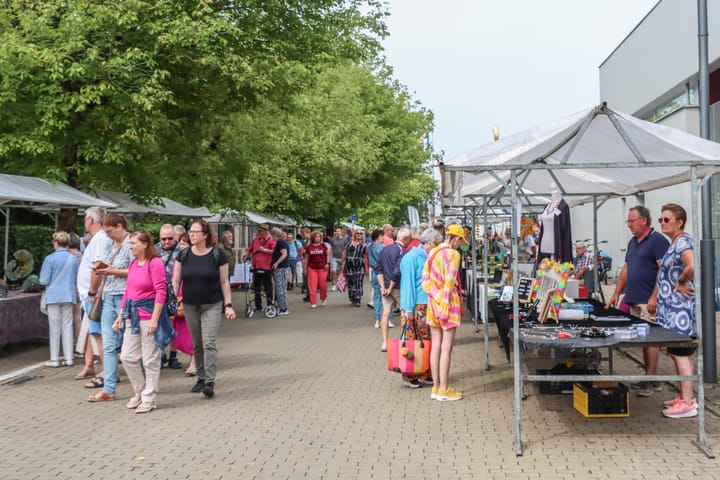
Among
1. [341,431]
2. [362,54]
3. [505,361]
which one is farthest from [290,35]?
[341,431]

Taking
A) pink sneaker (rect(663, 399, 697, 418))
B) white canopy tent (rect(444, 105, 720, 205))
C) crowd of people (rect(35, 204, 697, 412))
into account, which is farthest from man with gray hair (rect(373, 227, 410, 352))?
pink sneaker (rect(663, 399, 697, 418))

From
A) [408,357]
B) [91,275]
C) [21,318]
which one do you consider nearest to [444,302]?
[408,357]

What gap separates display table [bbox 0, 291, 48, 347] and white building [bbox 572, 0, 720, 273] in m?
14.8

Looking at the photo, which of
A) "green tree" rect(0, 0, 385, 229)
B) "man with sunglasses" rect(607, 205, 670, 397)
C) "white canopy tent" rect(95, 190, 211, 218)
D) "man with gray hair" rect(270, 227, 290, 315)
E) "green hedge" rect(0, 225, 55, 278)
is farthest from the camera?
"green hedge" rect(0, 225, 55, 278)

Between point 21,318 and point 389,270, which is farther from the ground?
point 389,270

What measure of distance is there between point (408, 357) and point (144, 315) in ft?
9.20

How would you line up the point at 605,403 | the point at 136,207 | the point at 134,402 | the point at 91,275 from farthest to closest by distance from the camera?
the point at 136,207 → the point at 91,275 → the point at 134,402 → the point at 605,403

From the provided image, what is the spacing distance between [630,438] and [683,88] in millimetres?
18557

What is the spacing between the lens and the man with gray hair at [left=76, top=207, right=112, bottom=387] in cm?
839

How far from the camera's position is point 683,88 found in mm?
22406

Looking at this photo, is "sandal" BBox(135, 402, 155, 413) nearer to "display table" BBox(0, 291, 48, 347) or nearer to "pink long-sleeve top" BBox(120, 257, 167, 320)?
"pink long-sleeve top" BBox(120, 257, 167, 320)

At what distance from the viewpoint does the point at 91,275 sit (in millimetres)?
8609

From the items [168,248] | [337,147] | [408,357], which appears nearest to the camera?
[408,357]

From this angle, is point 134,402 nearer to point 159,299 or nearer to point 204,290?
point 159,299
